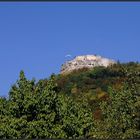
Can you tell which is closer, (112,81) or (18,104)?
(18,104)

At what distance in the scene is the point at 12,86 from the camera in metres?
50.2

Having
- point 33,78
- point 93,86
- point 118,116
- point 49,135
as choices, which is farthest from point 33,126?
point 93,86

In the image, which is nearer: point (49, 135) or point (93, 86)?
point (49, 135)

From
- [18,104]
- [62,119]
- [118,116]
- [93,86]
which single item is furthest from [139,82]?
[93,86]

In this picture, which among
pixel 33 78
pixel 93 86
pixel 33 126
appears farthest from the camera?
pixel 93 86

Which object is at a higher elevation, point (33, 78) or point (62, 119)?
point (33, 78)

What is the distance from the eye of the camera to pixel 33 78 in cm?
5112

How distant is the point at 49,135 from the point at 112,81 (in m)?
98.5

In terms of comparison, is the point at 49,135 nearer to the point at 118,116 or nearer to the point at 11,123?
the point at 11,123

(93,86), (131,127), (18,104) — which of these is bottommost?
(131,127)

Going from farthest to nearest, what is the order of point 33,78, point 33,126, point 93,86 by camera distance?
1. point 93,86
2. point 33,78
3. point 33,126

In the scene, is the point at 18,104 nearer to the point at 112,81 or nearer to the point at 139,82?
the point at 139,82

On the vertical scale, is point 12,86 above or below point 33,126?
above

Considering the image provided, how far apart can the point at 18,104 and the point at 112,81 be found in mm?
98569
